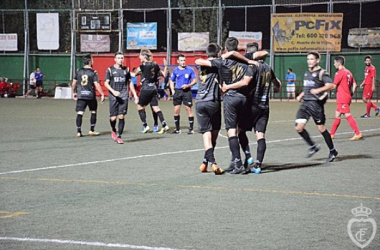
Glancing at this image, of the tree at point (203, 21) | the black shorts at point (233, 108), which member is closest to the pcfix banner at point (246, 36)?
the tree at point (203, 21)

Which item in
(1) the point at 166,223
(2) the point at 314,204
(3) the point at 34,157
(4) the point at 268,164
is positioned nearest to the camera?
(1) the point at 166,223

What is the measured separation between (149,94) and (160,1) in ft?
88.4

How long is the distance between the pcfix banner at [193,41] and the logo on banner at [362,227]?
34.4 metres

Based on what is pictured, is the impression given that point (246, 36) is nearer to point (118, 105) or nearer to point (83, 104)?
point (83, 104)

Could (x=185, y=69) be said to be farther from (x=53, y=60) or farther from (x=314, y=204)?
(x=53, y=60)

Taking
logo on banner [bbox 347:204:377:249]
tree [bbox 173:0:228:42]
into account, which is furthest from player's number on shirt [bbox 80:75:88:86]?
tree [bbox 173:0:228:42]

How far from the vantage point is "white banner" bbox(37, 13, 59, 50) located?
4447 cm

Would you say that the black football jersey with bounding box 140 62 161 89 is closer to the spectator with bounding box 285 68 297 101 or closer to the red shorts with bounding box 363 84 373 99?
the red shorts with bounding box 363 84 373 99

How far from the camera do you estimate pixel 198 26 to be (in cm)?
4894

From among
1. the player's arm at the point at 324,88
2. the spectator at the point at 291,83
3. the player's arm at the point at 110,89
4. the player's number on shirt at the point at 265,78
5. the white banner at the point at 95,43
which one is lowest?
the spectator at the point at 291,83

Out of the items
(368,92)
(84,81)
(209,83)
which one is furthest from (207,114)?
(368,92)

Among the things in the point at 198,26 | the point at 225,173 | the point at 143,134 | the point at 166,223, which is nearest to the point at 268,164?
the point at 225,173

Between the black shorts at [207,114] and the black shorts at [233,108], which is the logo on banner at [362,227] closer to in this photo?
the black shorts at [233,108]

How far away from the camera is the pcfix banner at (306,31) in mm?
39250
